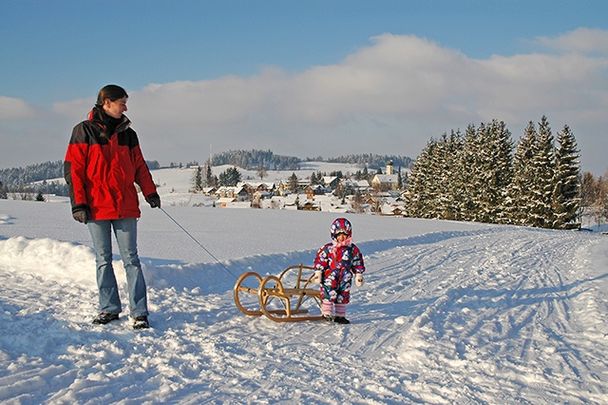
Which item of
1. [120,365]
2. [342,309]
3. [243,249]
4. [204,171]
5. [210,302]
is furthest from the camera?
[204,171]

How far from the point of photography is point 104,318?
5746 mm

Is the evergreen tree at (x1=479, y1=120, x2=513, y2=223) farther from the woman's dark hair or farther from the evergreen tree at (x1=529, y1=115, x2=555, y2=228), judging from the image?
the woman's dark hair

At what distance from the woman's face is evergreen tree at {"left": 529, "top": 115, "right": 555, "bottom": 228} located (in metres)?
44.7

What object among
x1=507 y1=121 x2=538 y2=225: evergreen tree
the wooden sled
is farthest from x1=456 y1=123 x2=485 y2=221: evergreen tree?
the wooden sled

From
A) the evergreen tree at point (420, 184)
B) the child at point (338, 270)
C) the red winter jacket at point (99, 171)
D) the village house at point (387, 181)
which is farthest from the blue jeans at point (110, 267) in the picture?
the village house at point (387, 181)

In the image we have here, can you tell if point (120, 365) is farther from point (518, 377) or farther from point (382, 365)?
point (518, 377)

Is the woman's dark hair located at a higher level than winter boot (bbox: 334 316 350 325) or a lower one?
higher

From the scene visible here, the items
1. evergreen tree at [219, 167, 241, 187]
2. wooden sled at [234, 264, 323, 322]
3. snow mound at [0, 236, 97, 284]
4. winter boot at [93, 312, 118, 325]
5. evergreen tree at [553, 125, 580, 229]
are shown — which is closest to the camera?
winter boot at [93, 312, 118, 325]

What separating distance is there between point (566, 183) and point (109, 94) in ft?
150

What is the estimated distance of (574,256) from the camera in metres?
16.0

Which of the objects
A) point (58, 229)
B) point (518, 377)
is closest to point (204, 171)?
point (58, 229)

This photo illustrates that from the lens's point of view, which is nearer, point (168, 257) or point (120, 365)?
point (120, 365)

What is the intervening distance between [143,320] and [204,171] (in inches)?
6352

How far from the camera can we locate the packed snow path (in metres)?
4.22
